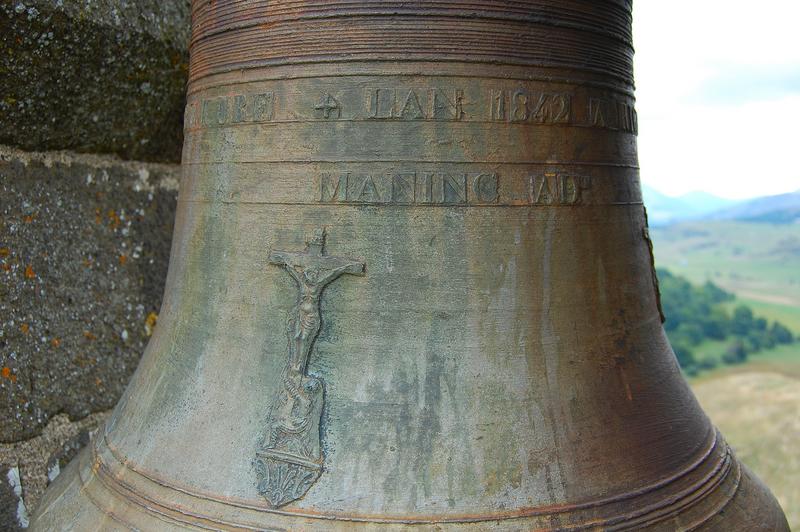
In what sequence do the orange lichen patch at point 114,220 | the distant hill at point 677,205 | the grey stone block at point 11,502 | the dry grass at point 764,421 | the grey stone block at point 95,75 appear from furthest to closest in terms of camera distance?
the distant hill at point 677,205 < the dry grass at point 764,421 < the orange lichen patch at point 114,220 < the grey stone block at point 11,502 < the grey stone block at point 95,75

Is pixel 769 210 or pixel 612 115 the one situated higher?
pixel 769 210

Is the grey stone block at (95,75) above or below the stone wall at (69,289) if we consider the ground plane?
above

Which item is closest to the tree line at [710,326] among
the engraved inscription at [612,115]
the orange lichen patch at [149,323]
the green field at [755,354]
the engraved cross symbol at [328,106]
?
the green field at [755,354]

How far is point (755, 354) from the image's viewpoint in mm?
4211

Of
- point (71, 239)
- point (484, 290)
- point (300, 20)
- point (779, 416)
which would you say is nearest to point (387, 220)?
point (484, 290)

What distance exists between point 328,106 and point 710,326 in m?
3.83

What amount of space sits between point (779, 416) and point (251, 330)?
2.81 metres

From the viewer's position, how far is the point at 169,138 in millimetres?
1894

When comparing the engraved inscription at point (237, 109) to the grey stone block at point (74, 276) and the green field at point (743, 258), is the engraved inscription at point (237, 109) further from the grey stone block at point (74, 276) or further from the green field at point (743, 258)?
the green field at point (743, 258)

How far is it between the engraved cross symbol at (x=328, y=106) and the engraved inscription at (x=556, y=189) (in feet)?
0.89

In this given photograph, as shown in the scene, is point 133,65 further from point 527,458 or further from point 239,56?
point 527,458

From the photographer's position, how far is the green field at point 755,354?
3.02 m

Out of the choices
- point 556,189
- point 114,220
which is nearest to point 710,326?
point 114,220

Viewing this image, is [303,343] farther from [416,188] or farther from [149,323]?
[149,323]
